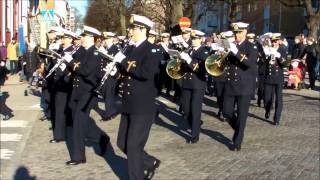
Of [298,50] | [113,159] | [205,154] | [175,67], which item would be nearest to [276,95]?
[205,154]

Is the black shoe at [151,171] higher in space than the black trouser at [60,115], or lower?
lower

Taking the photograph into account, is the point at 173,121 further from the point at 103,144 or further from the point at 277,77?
the point at 103,144

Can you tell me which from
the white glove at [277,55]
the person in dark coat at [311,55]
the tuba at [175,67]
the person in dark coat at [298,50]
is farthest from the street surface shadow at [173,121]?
the person in dark coat at [298,50]

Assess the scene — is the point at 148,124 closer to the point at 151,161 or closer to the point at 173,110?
the point at 151,161

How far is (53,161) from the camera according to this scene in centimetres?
859

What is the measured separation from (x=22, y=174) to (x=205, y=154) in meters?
2.89

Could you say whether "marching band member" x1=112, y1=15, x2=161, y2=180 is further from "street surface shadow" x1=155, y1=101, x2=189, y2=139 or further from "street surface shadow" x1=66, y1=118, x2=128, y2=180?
"street surface shadow" x1=155, y1=101, x2=189, y2=139

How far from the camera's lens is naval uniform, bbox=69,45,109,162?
823 cm

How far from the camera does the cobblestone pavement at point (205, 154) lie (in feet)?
25.7

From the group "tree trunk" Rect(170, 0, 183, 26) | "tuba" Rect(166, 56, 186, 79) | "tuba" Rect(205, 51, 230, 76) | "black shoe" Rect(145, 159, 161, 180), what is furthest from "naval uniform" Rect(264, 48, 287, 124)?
"tree trunk" Rect(170, 0, 183, 26)

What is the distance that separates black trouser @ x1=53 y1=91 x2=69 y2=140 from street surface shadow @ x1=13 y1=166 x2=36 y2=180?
1.97m

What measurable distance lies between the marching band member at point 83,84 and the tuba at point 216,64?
1.87 meters

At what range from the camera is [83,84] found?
850cm

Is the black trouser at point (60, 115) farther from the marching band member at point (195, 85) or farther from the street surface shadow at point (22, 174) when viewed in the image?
the marching band member at point (195, 85)
